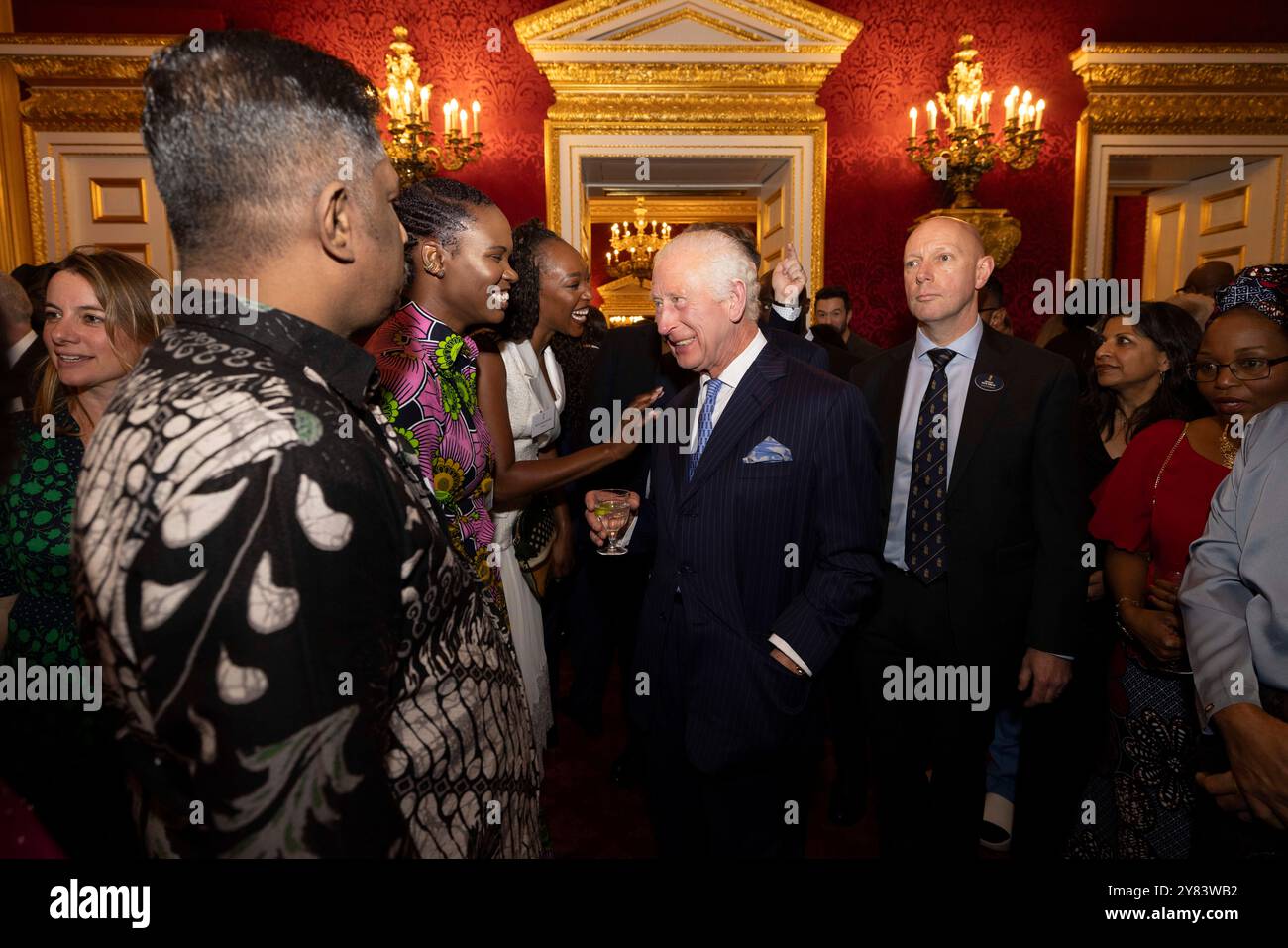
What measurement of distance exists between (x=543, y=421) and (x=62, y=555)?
1414mm

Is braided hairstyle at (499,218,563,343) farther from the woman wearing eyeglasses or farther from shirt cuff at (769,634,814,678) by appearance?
the woman wearing eyeglasses

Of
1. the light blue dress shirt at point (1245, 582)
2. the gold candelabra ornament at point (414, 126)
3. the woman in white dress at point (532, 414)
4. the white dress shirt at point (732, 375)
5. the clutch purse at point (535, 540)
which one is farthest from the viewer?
the gold candelabra ornament at point (414, 126)

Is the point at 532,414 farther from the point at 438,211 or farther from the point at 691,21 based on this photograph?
the point at 691,21

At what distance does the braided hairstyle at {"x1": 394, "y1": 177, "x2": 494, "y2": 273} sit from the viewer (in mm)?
1828

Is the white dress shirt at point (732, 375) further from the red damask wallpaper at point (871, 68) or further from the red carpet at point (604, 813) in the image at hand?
the red damask wallpaper at point (871, 68)

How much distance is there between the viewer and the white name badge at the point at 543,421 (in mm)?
2650

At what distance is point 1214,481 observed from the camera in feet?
6.61

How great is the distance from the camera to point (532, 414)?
8.63 feet

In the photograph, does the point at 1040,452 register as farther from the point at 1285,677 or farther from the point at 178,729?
the point at 178,729

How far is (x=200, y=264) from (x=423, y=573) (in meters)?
0.42

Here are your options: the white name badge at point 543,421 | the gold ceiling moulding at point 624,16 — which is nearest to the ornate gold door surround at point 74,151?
the gold ceiling moulding at point 624,16

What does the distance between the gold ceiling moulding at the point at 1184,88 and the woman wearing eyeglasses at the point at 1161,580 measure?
5066mm

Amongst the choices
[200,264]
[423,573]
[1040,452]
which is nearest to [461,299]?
[200,264]
